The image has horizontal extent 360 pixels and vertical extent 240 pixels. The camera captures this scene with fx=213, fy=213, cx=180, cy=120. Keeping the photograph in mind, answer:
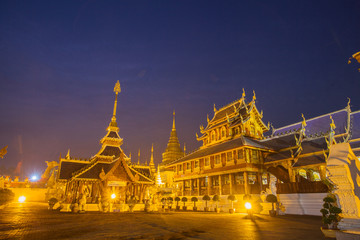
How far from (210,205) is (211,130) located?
13292 millimetres

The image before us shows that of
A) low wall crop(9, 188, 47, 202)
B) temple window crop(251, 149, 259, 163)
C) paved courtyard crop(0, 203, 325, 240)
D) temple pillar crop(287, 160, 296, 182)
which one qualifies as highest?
temple window crop(251, 149, 259, 163)

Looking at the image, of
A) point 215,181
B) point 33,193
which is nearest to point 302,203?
point 215,181

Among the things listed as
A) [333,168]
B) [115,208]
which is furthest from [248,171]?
[333,168]

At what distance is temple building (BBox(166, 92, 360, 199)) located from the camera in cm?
2224

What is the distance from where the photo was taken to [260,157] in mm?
26859

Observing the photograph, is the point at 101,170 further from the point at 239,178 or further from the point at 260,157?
the point at 260,157

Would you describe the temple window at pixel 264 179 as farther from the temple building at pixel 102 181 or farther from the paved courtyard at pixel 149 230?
the paved courtyard at pixel 149 230

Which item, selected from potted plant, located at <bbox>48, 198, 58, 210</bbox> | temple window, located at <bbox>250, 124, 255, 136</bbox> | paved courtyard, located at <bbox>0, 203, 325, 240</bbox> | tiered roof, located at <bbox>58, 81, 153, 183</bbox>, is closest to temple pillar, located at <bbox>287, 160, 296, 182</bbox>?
temple window, located at <bbox>250, 124, 255, 136</bbox>

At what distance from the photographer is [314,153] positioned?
72.7ft

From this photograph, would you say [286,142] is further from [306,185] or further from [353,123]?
[306,185]

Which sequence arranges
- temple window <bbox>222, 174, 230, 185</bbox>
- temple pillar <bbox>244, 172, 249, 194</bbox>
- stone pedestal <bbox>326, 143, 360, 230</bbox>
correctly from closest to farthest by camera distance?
1. stone pedestal <bbox>326, 143, 360, 230</bbox>
2. temple pillar <bbox>244, 172, 249, 194</bbox>
3. temple window <bbox>222, 174, 230, 185</bbox>

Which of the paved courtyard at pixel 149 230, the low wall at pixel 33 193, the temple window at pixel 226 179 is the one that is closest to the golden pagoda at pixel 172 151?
the low wall at pixel 33 193

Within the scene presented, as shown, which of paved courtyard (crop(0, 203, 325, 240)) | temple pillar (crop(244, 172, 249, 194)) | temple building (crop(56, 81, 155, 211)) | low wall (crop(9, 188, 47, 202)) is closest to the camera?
paved courtyard (crop(0, 203, 325, 240))

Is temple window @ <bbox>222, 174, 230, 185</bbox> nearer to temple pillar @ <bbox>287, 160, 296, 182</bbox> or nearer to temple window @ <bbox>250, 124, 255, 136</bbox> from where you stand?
temple pillar @ <bbox>287, 160, 296, 182</bbox>
